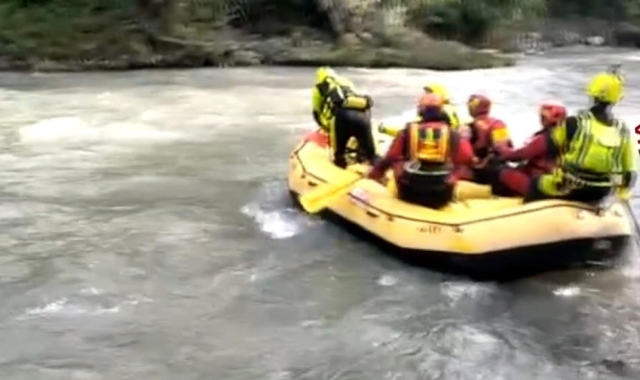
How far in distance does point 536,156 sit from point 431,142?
810 mm

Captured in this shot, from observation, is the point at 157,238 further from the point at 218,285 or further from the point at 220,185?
the point at 220,185

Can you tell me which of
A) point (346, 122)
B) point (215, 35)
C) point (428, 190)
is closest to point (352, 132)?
point (346, 122)

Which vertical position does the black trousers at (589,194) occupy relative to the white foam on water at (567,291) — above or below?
above

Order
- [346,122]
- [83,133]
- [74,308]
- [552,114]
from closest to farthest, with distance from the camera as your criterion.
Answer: [74,308] < [552,114] < [346,122] < [83,133]

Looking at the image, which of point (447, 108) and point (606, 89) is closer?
point (606, 89)

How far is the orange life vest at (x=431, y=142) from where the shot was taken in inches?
289

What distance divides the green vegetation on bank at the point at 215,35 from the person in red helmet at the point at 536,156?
13.8 meters

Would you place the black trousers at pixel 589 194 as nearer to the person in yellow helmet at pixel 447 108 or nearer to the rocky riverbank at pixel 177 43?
the person in yellow helmet at pixel 447 108

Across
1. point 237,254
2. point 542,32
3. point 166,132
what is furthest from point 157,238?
point 542,32

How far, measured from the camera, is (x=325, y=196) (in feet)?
27.6

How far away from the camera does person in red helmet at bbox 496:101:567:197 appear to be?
7.48 meters

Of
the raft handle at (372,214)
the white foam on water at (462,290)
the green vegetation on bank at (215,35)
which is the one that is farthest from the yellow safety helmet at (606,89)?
the green vegetation on bank at (215,35)

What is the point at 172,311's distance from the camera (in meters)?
6.91

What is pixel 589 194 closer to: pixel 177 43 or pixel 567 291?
pixel 567 291
